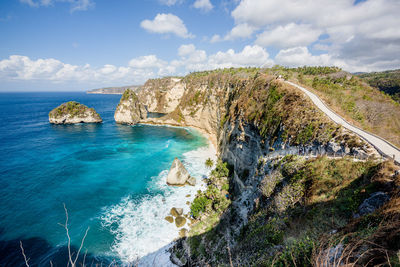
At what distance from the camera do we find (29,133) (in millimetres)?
62875

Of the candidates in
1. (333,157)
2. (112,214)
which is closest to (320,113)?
(333,157)

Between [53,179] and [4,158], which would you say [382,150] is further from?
[4,158]

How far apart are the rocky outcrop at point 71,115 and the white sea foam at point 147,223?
6878cm

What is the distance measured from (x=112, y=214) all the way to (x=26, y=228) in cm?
1130

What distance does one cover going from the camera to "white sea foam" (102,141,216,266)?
21086mm

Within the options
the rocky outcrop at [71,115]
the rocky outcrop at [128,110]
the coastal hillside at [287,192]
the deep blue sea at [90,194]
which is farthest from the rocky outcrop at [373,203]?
the rocky outcrop at [71,115]

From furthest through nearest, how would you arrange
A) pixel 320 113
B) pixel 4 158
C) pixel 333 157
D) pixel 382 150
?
pixel 4 158 → pixel 320 113 → pixel 333 157 → pixel 382 150

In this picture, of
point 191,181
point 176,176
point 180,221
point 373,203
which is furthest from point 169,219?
point 373,203

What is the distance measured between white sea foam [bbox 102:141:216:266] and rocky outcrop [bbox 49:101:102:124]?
68.8 meters

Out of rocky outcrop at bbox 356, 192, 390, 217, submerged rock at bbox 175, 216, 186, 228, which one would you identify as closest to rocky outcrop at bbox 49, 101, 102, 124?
submerged rock at bbox 175, 216, 186, 228

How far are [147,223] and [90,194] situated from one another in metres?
14.2

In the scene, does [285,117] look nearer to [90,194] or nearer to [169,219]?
[169,219]

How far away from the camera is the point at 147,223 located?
2512cm

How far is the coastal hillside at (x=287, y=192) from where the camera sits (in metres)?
9.05
